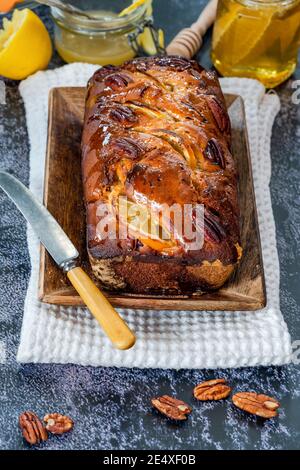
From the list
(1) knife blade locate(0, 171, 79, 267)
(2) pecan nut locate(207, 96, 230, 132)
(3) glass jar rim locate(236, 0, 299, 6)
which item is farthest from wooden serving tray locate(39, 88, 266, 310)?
(3) glass jar rim locate(236, 0, 299, 6)

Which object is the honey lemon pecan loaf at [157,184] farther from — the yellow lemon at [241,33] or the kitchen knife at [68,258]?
the yellow lemon at [241,33]

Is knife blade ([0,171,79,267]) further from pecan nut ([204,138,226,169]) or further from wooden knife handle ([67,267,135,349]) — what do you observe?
pecan nut ([204,138,226,169])

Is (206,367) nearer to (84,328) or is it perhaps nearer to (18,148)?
(84,328)

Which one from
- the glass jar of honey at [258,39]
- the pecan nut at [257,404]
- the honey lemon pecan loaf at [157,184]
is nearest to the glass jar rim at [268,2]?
the glass jar of honey at [258,39]

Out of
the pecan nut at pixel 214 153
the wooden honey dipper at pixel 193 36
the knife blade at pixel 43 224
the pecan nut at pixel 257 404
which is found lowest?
the pecan nut at pixel 257 404

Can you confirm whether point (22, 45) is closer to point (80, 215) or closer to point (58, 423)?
point (80, 215)
